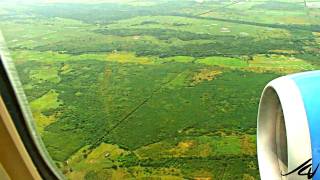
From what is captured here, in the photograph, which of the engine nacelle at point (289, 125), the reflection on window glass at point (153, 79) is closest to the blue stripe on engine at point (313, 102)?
the engine nacelle at point (289, 125)

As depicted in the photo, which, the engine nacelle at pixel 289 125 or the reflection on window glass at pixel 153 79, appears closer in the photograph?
the engine nacelle at pixel 289 125

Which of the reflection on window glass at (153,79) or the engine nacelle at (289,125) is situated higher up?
the engine nacelle at (289,125)

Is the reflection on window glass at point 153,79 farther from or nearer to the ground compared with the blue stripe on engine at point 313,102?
nearer to the ground

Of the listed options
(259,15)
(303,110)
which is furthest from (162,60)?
(303,110)

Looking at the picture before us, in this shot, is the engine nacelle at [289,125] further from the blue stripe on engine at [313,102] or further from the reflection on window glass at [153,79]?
the reflection on window glass at [153,79]

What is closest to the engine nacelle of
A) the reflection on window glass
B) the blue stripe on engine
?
the blue stripe on engine

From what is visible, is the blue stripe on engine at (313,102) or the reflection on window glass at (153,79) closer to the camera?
the blue stripe on engine at (313,102)

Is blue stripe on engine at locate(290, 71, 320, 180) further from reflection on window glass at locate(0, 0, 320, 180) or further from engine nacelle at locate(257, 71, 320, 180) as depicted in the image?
reflection on window glass at locate(0, 0, 320, 180)

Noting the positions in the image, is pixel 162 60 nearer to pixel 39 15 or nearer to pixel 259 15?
pixel 39 15
